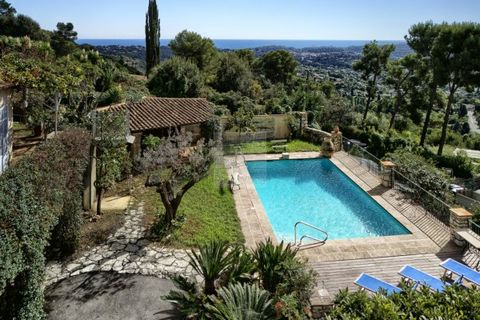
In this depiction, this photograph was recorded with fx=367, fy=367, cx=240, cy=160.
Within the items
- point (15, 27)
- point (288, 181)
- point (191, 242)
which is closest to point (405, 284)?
point (191, 242)

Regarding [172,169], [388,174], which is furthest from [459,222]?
[172,169]

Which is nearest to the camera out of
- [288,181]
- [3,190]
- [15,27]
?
[3,190]

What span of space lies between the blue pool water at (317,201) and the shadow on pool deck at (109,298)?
18.8ft

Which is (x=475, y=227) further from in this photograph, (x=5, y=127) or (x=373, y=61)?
(x=373, y=61)

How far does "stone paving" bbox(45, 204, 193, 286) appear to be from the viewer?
11.2m

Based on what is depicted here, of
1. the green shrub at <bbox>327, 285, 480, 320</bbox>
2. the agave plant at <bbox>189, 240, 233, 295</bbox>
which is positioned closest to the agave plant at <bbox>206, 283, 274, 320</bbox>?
the agave plant at <bbox>189, 240, 233, 295</bbox>

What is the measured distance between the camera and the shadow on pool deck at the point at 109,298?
948cm

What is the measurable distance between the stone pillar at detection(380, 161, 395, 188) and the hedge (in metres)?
14.4

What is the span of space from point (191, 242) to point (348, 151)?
1473 cm

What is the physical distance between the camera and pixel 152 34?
44.8 m

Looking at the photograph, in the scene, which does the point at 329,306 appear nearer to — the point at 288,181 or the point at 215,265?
the point at 215,265

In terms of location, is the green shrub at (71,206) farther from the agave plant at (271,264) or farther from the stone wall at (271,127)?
the stone wall at (271,127)

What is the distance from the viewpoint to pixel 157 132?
22391 mm

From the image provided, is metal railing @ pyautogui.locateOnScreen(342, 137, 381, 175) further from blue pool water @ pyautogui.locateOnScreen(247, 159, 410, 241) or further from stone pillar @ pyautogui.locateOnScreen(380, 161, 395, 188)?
blue pool water @ pyautogui.locateOnScreen(247, 159, 410, 241)
